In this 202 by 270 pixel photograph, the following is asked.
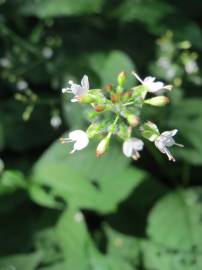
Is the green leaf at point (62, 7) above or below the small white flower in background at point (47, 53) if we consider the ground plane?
above

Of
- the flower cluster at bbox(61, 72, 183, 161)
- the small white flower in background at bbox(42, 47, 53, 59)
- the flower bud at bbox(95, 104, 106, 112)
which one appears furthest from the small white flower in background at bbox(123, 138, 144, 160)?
the small white flower in background at bbox(42, 47, 53, 59)

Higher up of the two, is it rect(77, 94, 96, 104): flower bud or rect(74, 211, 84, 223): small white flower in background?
rect(77, 94, 96, 104): flower bud

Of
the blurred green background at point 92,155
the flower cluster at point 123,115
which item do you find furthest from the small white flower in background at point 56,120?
the flower cluster at point 123,115

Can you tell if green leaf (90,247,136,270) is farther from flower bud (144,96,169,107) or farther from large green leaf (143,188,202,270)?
flower bud (144,96,169,107)

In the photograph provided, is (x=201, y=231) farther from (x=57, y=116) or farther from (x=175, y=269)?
(x=57, y=116)

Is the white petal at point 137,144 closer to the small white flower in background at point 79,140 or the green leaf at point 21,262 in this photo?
the small white flower in background at point 79,140

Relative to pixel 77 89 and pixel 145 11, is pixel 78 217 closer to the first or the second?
pixel 77 89
